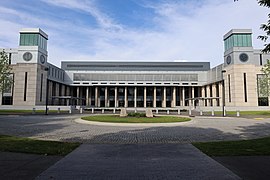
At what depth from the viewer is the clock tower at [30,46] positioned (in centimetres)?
5400

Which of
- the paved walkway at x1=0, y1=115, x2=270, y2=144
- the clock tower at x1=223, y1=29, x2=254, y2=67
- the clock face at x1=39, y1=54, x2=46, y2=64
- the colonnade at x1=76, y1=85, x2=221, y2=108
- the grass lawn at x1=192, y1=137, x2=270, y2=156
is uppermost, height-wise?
the clock tower at x1=223, y1=29, x2=254, y2=67

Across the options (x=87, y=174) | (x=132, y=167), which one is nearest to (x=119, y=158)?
(x=132, y=167)

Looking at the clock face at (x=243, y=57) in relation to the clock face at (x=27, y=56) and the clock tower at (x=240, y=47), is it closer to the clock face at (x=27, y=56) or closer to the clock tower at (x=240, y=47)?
the clock tower at (x=240, y=47)

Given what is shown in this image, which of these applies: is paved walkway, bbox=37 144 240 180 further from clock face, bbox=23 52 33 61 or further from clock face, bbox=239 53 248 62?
clock face, bbox=239 53 248 62

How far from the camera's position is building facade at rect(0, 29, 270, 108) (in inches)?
2121

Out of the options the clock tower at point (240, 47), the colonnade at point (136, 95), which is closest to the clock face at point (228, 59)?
the clock tower at point (240, 47)

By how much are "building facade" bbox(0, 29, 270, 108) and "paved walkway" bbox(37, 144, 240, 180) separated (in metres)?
30.1

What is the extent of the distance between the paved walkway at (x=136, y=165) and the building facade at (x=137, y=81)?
30103mm

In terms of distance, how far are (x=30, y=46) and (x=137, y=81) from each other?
125 feet

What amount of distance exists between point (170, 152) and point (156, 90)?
77.3 metres

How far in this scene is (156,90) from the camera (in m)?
85.1

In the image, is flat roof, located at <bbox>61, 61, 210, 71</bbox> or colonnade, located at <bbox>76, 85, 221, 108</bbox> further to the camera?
flat roof, located at <bbox>61, 61, 210, 71</bbox>

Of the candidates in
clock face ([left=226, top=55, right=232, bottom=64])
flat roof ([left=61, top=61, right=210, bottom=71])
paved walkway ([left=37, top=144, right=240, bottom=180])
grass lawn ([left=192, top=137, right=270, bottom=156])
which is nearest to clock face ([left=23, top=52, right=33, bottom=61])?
flat roof ([left=61, top=61, right=210, bottom=71])

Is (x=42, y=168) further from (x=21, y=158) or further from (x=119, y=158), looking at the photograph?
(x=119, y=158)
